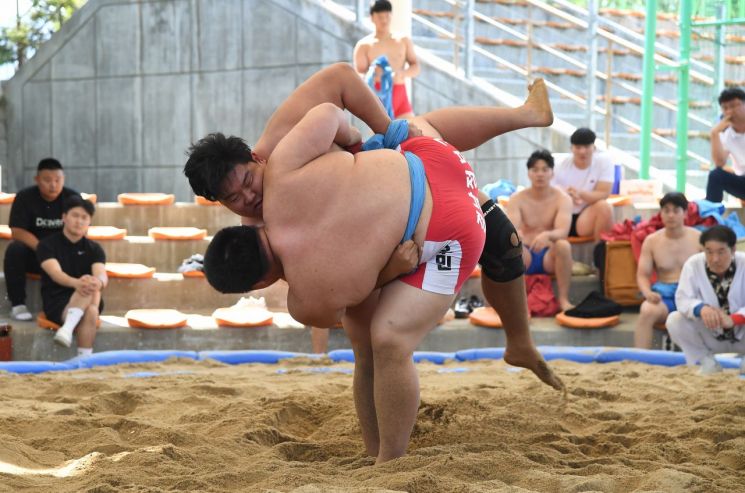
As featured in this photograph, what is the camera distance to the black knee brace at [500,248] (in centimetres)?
286

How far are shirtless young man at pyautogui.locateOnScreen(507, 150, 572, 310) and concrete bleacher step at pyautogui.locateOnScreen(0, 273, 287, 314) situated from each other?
1.44m

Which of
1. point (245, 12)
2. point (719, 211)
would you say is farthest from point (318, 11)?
point (719, 211)

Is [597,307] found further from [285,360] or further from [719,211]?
[285,360]

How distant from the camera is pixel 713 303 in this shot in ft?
15.4

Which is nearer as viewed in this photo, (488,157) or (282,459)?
(282,459)

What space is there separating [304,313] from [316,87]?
67cm

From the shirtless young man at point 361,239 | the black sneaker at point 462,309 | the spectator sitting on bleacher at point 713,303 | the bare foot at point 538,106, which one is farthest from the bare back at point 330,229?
the black sneaker at point 462,309

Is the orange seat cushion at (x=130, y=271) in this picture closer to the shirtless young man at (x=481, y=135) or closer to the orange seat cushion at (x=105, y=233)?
the orange seat cushion at (x=105, y=233)

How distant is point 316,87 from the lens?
2.78 metres

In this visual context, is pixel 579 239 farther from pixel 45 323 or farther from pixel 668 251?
pixel 45 323

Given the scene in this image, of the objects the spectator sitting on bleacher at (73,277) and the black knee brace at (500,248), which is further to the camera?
the spectator sitting on bleacher at (73,277)

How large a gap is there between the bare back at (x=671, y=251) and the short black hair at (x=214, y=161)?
11.4 feet

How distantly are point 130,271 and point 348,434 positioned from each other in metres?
3.09

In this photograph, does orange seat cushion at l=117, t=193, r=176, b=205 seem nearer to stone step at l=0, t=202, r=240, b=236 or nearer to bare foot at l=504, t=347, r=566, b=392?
stone step at l=0, t=202, r=240, b=236
